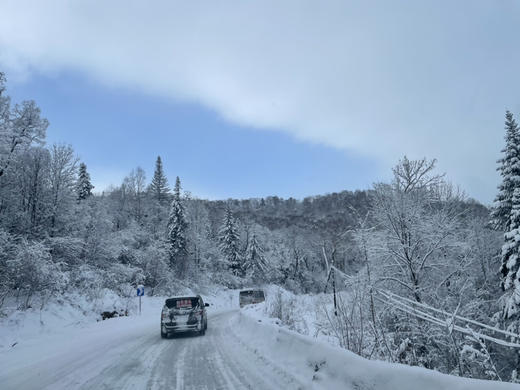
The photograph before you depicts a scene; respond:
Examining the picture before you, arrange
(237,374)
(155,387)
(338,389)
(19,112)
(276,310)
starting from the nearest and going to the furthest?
(338,389)
(155,387)
(237,374)
(276,310)
(19,112)

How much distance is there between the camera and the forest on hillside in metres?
7.09

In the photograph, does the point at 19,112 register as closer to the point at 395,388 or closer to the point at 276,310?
the point at 276,310

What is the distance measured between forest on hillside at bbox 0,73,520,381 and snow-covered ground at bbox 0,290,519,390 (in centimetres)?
81

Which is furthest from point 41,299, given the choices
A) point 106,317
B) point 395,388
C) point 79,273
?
point 395,388

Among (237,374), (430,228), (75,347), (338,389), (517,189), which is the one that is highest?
(517,189)

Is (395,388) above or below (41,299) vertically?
above

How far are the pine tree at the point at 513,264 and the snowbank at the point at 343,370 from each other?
13919mm

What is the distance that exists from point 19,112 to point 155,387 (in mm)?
29675

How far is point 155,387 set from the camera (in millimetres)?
6297

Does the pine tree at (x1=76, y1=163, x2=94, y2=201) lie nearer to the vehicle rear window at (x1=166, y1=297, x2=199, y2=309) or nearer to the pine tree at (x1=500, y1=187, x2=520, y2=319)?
the vehicle rear window at (x1=166, y1=297, x2=199, y2=309)

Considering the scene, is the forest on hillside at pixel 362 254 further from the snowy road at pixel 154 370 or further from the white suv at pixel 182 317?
the white suv at pixel 182 317

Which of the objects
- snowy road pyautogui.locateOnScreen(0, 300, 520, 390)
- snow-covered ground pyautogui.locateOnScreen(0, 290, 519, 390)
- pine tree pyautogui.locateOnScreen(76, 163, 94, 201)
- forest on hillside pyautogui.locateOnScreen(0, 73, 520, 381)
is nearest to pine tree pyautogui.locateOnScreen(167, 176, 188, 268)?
forest on hillside pyautogui.locateOnScreen(0, 73, 520, 381)

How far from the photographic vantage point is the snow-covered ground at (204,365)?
4.10 metres

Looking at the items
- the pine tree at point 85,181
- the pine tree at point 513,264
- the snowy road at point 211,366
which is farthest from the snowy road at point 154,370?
the pine tree at point 85,181
